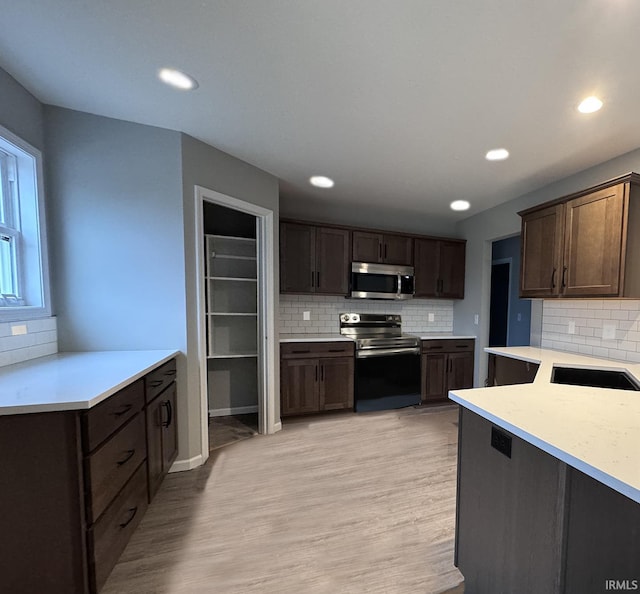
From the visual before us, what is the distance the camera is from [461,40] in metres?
1.27

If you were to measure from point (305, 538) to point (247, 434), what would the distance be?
1428 mm

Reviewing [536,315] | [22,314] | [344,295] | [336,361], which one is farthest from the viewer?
[344,295]

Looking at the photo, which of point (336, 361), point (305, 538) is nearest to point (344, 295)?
point (336, 361)

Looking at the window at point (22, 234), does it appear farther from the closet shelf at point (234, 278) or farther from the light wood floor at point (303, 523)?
the light wood floor at point (303, 523)

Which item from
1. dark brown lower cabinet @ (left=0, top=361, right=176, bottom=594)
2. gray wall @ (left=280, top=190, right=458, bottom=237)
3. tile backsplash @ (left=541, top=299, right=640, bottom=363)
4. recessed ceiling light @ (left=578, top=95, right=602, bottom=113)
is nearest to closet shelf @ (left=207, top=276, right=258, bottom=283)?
gray wall @ (left=280, top=190, right=458, bottom=237)

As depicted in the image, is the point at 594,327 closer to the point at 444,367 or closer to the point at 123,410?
the point at 444,367

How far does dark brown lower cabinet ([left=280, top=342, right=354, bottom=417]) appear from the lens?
10.2 feet

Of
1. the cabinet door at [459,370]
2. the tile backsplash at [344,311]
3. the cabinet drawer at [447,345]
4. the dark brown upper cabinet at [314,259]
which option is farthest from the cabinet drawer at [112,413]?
the cabinet door at [459,370]

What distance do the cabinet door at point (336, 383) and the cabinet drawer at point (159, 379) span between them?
1.61 meters

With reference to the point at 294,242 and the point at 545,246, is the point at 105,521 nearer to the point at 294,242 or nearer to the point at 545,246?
the point at 294,242

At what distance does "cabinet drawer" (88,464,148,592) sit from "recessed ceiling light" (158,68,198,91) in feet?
7.03

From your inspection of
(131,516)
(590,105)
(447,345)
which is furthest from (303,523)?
(590,105)

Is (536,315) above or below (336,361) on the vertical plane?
above

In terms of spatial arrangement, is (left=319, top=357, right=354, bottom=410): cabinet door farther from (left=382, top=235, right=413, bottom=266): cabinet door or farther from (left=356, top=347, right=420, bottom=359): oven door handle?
(left=382, top=235, right=413, bottom=266): cabinet door
